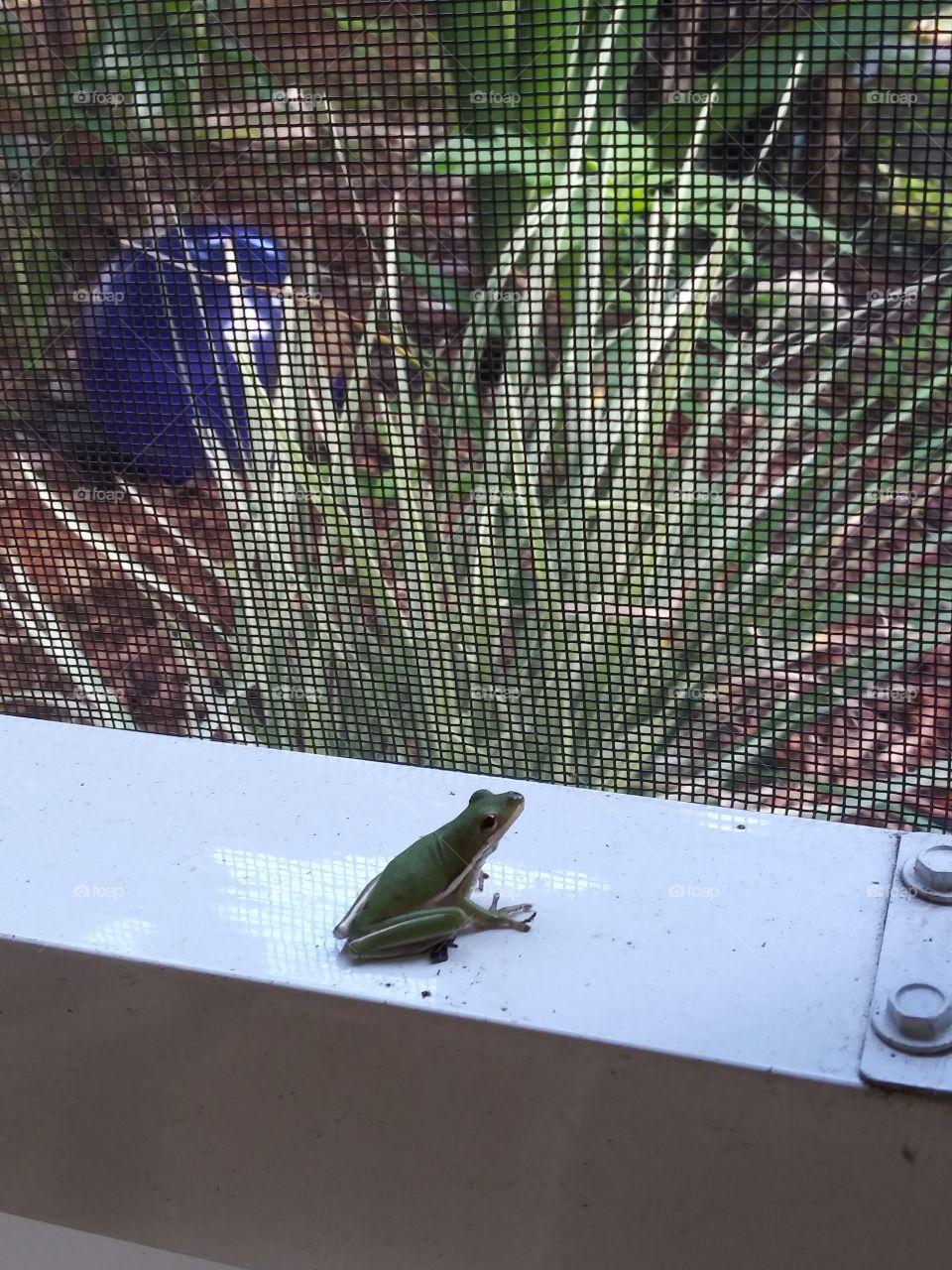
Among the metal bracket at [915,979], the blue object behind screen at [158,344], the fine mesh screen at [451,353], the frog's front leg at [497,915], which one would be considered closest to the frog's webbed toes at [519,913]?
the frog's front leg at [497,915]

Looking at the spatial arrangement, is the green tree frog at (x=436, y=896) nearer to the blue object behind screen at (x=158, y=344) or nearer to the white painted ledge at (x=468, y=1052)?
the white painted ledge at (x=468, y=1052)

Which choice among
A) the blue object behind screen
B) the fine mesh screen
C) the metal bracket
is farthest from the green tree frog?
the blue object behind screen

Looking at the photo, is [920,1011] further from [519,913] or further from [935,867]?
[519,913]

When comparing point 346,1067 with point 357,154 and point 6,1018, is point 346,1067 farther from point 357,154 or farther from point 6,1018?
point 357,154

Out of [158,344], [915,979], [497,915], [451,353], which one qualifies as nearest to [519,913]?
[497,915]

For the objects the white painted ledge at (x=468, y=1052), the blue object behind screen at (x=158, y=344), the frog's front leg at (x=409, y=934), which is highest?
the blue object behind screen at (x=158, y=344)

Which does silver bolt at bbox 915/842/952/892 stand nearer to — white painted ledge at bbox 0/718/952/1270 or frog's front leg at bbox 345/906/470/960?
white painted ledge at bbox 0/718/952/1270
